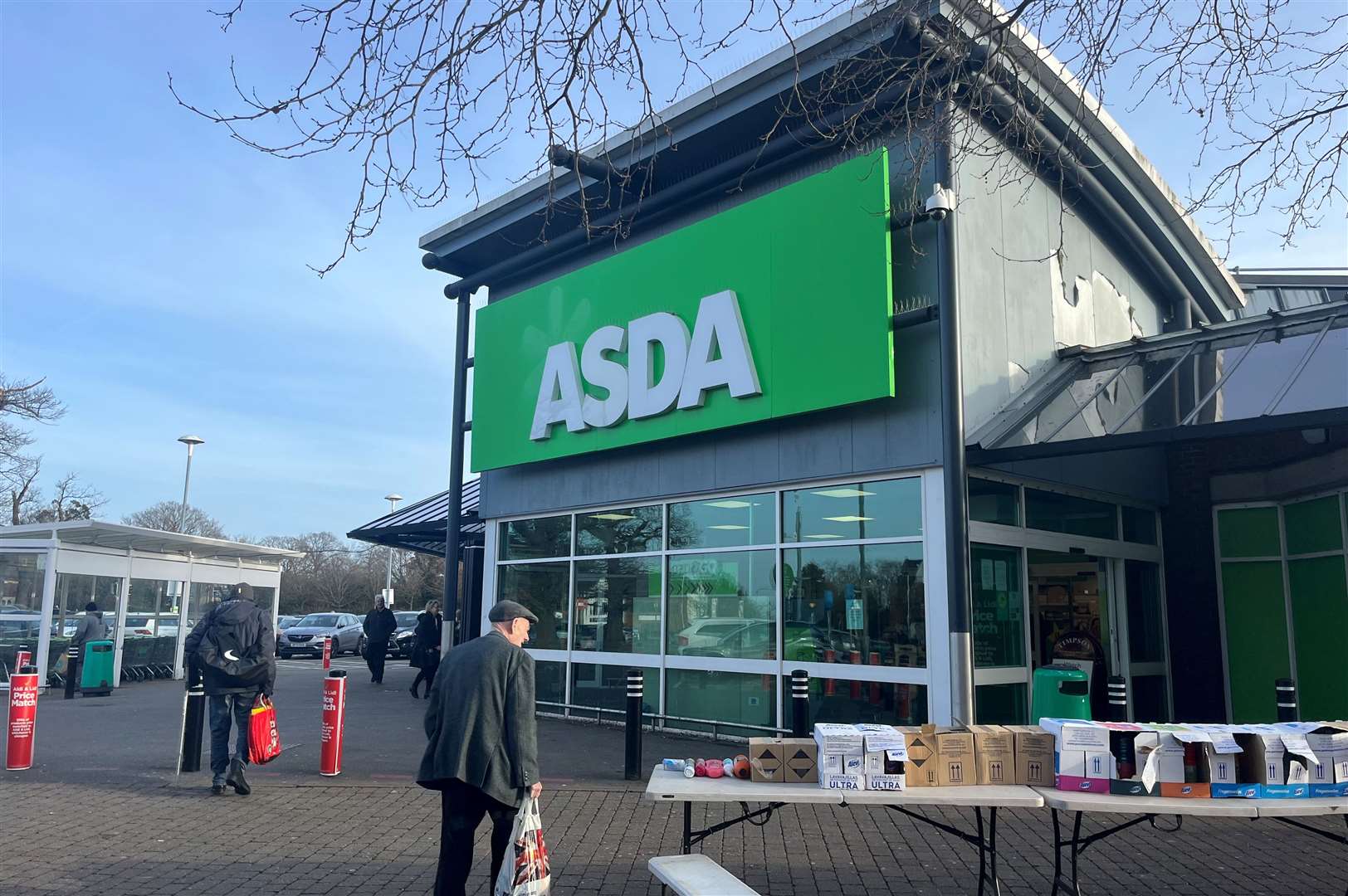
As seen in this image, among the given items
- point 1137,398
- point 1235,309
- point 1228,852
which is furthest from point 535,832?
point 1235,309

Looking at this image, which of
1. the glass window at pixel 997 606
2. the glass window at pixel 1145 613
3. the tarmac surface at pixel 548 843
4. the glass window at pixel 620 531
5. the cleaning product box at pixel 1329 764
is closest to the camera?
the cleaning product box at pixel 1329 764

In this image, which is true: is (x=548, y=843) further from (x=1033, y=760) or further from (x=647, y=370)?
(x=647, y=370)

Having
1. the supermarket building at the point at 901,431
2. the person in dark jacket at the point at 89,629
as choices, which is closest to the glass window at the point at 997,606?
the supermarket building at the point at 901,431

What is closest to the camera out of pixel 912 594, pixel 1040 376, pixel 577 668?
pixel 912 594

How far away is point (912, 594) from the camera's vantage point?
1017 centimetres

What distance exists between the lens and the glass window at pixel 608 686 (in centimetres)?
1287

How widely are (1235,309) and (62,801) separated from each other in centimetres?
1722

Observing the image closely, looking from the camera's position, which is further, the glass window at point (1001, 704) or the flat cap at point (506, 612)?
the glass window at point (1001, 704)

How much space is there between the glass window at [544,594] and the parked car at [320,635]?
17334 millimetres

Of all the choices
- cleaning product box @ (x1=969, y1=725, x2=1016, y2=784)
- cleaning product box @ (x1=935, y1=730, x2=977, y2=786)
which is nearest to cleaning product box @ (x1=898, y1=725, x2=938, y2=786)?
cleaning product box @ (x1=935, y1=730, x2=977, y2=786)

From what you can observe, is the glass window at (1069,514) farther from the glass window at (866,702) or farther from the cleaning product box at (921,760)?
the cleaning product box at (921,760)

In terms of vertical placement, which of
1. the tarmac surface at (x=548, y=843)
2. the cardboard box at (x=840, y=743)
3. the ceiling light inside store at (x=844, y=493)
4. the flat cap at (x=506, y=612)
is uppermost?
the ceiling light inside store at (x=844, y=493)

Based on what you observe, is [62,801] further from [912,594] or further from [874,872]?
[912,594]

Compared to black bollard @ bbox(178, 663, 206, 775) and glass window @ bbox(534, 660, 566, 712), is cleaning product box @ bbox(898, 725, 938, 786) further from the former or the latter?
glass window @ bbox(534, 660, 566, 712)
